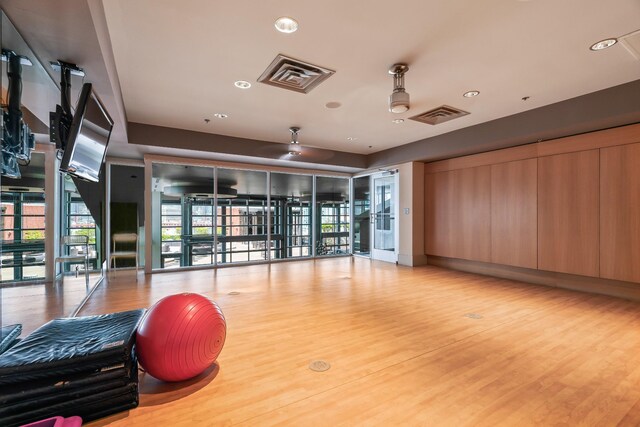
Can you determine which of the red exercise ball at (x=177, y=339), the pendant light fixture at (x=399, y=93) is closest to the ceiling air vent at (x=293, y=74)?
the pendant light fixture at (x=399, y=93)

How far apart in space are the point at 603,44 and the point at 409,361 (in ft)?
12.0

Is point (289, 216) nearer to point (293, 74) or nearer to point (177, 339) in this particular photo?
point (293, 74)

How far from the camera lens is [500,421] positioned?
1858 mm

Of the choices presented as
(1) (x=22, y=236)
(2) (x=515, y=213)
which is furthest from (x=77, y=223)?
(2) (x=515, y=213)

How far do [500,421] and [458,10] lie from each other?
10.1 ft

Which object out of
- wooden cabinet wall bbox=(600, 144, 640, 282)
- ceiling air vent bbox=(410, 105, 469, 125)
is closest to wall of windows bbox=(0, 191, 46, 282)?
ceiling air vent bbox=(410, 105, 469, 125)

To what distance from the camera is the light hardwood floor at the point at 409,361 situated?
1938 mm

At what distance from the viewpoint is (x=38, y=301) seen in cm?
364

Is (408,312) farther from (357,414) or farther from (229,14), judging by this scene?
(229,14)

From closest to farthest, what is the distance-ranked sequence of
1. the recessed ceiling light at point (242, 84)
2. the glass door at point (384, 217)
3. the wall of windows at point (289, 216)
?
the recessed ceiling light at point (242, 84) → the glass door at point (384, 217) → the wall of windows at point (289, 216)

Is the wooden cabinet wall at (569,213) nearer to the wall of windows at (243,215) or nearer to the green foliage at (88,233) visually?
the wall of windows at (243,215)

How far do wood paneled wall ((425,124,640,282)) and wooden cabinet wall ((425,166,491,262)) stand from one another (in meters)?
0.02

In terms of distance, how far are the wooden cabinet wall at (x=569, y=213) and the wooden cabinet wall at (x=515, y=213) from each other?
122mm

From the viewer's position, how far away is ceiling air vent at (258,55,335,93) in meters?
3.33
